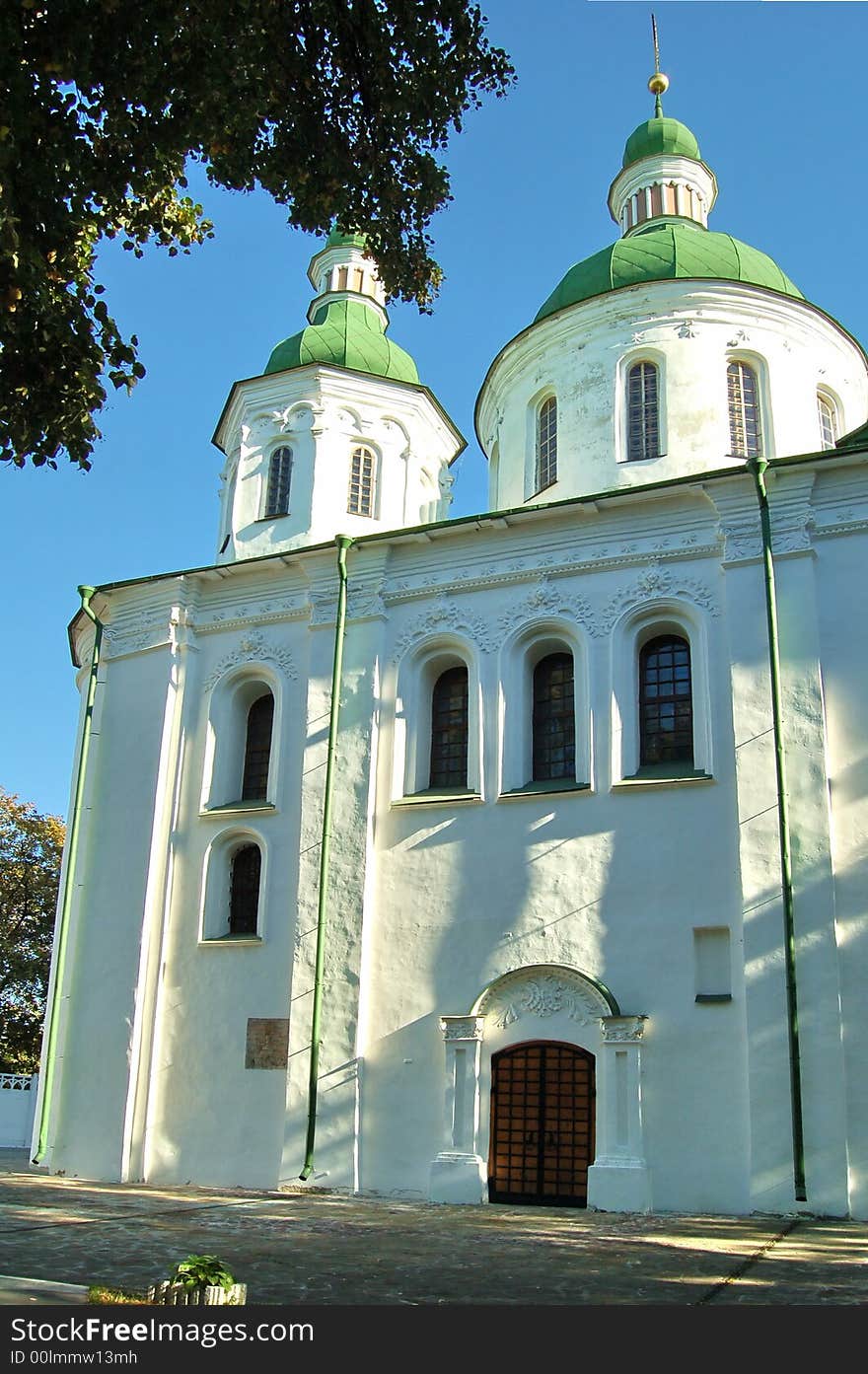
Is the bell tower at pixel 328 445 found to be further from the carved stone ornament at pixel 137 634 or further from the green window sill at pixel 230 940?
the green window sill at pixel 230 940

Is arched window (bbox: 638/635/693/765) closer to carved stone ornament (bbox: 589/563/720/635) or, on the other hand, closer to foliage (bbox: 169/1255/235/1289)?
carved stone ornament (bbox: 589/563/720/635)

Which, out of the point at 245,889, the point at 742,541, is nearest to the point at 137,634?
the point at 245,889

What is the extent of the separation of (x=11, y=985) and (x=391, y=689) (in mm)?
20571

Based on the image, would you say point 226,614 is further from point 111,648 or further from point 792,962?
point 792,962

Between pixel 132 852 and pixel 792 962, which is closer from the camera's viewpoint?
pixel 792 962

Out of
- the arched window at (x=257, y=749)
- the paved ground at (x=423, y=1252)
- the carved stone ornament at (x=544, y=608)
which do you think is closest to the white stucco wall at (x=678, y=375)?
the carved stone ornament at (x=544, y=608)

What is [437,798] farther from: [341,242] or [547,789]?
[341,242]

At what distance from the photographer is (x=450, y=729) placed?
15.9 metres

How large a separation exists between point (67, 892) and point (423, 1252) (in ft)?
30.9

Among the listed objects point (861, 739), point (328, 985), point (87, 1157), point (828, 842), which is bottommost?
point (87, 1157)

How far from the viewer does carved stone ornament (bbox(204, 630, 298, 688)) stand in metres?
16.8

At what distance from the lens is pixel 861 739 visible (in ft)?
43.7

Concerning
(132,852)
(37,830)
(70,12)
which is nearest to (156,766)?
(132,852)

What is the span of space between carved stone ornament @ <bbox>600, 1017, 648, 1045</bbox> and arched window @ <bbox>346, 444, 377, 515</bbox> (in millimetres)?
9888
